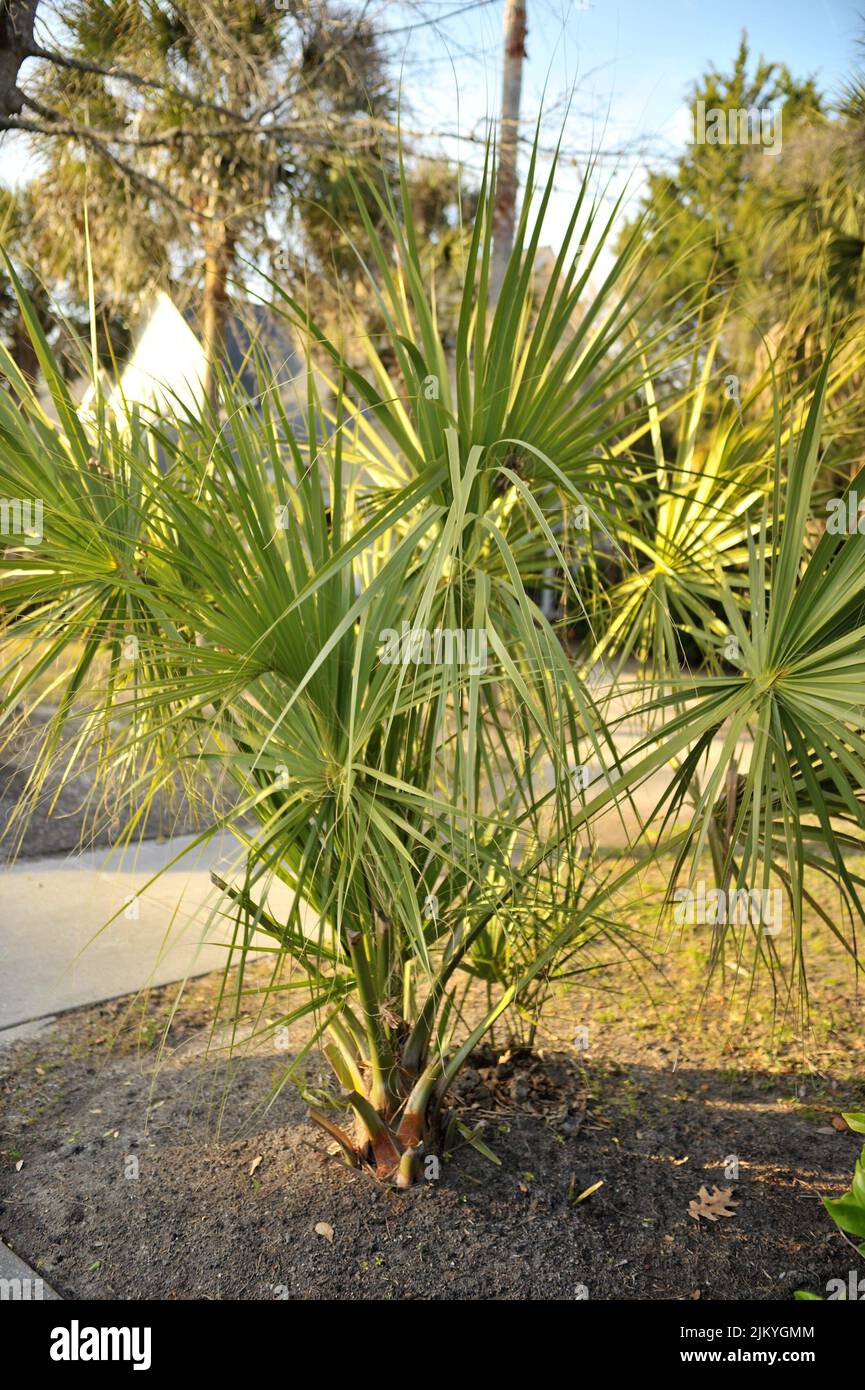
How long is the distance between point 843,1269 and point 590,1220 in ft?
2.18

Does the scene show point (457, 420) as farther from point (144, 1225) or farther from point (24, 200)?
point (24, 200)

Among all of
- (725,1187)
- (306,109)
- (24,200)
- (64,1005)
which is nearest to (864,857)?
(725,1187)

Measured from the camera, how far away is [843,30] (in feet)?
25.3

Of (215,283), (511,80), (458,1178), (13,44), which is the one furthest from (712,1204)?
(511,80)

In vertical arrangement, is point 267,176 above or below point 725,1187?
above

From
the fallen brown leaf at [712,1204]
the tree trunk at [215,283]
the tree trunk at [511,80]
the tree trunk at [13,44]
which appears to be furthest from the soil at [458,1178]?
the tree trunk at [511,80]

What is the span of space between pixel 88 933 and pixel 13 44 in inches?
179

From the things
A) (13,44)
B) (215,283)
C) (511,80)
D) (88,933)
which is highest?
(511,80)

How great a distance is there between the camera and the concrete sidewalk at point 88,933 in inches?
174

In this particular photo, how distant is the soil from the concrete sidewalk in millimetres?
282

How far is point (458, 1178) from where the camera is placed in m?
3.09

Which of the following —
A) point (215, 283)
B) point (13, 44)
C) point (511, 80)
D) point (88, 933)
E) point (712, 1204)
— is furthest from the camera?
point (511, 80)

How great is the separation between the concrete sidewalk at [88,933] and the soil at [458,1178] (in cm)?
28

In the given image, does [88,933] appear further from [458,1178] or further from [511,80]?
[511,80]
